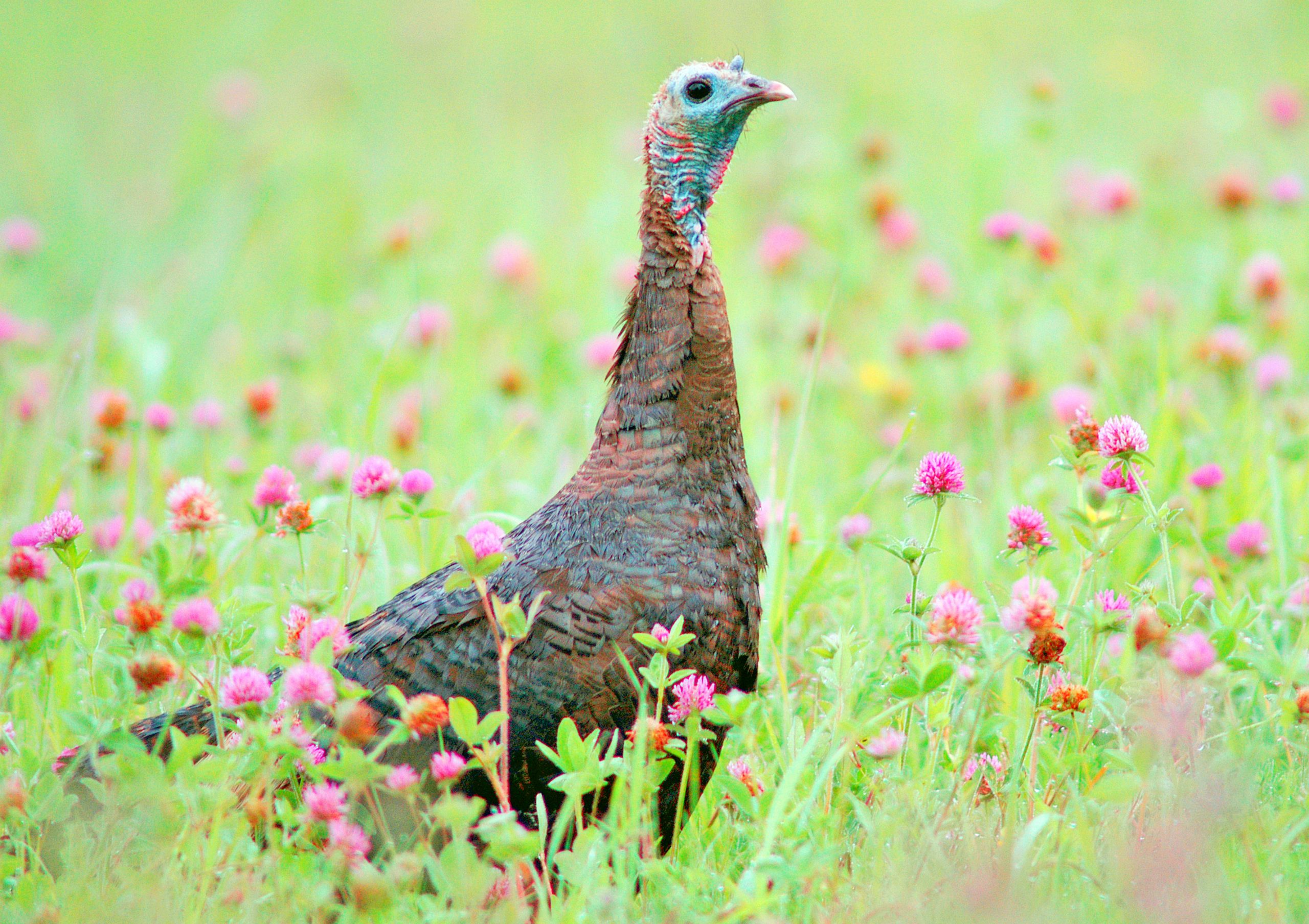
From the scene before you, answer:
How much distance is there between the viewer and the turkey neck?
2.85 metres

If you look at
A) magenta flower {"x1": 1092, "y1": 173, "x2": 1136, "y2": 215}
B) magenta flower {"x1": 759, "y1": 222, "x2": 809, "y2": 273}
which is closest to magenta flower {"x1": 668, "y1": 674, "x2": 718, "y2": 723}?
magenta flower {"x1": 759, "y1": 222, "x2": 809, "y2": 273}

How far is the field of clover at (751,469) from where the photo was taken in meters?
2.34

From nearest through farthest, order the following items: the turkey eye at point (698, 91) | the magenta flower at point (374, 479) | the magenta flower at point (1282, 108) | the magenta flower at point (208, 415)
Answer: the magenta flower at point (374, 479) < the turkey eye at point (698, 91) < the magenta flower at point (208, 415) < the magenta flower at point (1282, 108)

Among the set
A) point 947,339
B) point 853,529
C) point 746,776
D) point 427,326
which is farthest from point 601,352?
point 746,776

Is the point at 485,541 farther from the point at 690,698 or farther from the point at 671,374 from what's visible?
the point at 671,374

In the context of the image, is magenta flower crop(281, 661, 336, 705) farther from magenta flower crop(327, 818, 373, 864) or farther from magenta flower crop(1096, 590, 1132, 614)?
magenta flower crop(1096, 590, 1132, 614)

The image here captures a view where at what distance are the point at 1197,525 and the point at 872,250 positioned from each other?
3433 millimetres

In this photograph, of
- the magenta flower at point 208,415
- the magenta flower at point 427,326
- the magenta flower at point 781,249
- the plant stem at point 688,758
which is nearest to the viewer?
the plant stem at point 688,758

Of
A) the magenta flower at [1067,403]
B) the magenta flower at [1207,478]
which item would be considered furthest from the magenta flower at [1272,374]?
the magenta flower at [1207,478]

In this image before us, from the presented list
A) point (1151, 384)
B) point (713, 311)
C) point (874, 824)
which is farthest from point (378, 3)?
point (874, 824)

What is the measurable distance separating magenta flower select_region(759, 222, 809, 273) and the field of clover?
0.09 ft

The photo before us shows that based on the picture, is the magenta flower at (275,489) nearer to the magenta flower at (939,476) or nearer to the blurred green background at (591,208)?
the blurred green background at (591,208)

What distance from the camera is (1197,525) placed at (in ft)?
12.3

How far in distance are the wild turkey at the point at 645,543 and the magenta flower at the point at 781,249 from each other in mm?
2435
